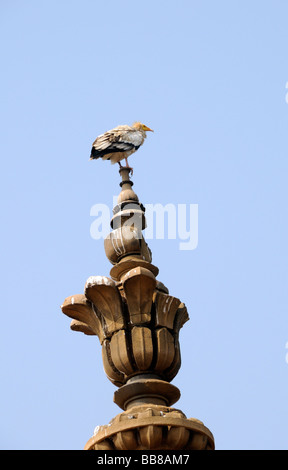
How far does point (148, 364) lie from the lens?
1000cm

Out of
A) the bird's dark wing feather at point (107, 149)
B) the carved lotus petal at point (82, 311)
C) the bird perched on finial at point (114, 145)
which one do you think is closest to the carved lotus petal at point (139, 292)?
the carved lotus petal at point (82, 311)

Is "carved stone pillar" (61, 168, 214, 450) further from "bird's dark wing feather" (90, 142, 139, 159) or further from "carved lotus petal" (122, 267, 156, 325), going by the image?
"bird's dark wing feather" (90, 142, 139, 159)

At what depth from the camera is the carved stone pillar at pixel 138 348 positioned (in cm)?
927

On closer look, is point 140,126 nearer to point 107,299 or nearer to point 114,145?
point 114,145

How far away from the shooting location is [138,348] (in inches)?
395

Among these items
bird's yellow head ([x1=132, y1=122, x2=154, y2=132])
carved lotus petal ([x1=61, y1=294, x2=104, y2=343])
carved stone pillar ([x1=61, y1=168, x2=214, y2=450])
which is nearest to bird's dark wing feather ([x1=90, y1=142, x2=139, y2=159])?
bird's yellow head ([x1=132, y1=122, x2=154, y2=132])

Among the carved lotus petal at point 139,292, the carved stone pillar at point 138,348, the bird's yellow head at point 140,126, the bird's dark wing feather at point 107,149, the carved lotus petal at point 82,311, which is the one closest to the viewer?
the carved stone pillar at point 138,348

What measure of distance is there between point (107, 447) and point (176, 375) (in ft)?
4.43

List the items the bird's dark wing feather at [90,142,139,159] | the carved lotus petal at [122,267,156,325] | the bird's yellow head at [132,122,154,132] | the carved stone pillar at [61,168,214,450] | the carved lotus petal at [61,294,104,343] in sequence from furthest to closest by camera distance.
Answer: the bird's yellow head at [132,122,154,132], the bird's dark wing feather at [90,142,139,159], the carved lotus petal at [61,294,104,343], the carved lotus petal at [122,267,156,325], the carved stone pillar at [61,168,214,450]

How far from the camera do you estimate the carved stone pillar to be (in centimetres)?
927

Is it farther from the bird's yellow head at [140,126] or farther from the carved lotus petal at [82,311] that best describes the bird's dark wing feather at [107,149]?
the carved lotus petal at [82,311]

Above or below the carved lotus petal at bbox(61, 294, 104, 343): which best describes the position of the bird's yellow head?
above
